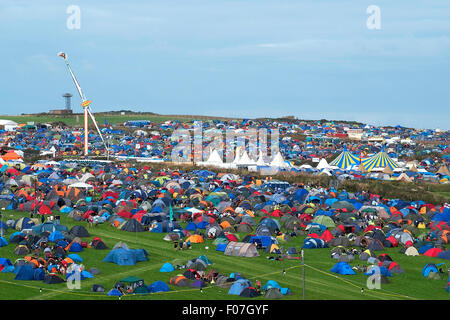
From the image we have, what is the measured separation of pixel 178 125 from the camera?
418 ft

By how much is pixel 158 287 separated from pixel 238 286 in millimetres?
3245

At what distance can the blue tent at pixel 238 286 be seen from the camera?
23.9 metres

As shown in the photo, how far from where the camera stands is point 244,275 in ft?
88.5

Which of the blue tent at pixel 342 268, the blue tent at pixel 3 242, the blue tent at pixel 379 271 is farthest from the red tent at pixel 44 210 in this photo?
the blue tent at pixel 379 271

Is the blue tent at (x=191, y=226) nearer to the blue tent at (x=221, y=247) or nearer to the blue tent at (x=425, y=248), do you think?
the blue tent at (x=221, y=247)

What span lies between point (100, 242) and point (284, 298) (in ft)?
40.1

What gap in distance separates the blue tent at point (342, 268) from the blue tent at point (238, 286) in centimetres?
548

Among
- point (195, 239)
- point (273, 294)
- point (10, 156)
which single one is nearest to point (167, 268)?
point (273, 294)

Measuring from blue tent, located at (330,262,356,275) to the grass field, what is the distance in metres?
0.34

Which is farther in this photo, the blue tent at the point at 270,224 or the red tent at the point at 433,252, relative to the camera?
the blue tent at the point at 270,224

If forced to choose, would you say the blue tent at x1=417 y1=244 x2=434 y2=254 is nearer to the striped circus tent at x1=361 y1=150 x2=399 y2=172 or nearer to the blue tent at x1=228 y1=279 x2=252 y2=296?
the blue tent at x1=228 y1=279 x2=252 y2=296
